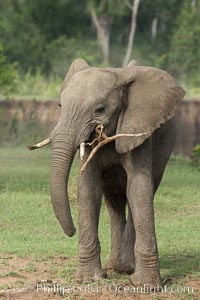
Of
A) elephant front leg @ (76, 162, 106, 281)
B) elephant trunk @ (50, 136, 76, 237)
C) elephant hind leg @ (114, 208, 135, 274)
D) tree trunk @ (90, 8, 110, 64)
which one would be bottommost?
tree trunk @ (90, 8, 110, 64)

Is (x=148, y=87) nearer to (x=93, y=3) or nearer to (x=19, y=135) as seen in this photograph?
(x=19, y=135)

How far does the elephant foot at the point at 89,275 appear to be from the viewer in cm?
840

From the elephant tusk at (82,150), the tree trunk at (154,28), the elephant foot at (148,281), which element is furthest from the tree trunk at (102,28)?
the elephant tusk at (82,150)

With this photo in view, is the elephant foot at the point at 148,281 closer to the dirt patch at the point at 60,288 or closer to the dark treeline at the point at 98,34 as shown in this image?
the dirt patch at the point at 60,288

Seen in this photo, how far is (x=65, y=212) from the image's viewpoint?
787 cm

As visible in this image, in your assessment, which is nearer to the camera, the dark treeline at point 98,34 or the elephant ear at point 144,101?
the elephant ear at point 144,101

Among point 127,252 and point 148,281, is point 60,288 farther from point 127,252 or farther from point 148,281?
point 127,252

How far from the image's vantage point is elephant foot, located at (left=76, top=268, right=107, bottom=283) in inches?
331

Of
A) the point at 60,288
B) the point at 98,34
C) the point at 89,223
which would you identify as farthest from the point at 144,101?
the point at 98,34

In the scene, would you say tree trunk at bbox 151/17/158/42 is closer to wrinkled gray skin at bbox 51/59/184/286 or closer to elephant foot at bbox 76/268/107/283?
wrinkled gray skin at bbox 51/59/184/286

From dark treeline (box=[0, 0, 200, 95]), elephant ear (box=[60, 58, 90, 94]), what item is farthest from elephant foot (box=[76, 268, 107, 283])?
dark treeline (box=[0, 0, 200, 95])

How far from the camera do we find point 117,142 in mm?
8148

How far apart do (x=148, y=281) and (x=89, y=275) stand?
1.62 feet

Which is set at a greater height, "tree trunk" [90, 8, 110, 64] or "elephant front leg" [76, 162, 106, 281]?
"elephant front leg" [76, 162, 106, 281]
